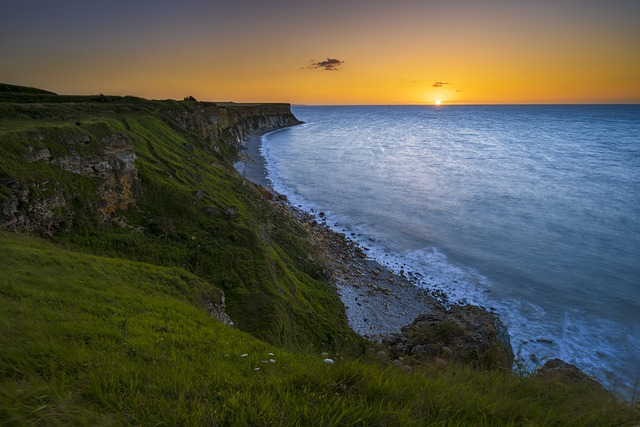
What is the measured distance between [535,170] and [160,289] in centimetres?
7740

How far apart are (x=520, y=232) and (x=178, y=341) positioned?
41214 mm

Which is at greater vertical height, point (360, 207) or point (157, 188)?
point (157, 188)

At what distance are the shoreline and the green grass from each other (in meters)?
16.7

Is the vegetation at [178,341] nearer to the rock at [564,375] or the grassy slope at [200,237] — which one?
the grassy slope at [200,237]

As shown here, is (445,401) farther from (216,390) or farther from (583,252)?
(583,252)

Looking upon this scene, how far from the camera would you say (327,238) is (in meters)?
38.3

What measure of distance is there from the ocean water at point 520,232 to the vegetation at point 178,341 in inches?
108

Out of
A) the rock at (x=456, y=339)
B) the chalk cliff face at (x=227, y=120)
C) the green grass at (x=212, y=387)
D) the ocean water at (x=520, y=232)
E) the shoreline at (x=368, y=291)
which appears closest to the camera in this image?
the green grass at (x=212, y=387)

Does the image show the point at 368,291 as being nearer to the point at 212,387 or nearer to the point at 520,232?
the point at 520,232

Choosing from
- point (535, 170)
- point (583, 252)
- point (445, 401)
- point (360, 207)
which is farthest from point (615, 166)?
point (445, 401)

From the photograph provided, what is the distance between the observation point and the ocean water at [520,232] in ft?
78.0

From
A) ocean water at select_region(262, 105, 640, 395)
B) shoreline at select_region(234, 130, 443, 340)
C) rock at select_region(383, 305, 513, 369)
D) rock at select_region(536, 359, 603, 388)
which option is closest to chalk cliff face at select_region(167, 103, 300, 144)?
ocean water at select_region(262, 105, 640, 395)

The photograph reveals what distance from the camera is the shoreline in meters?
24.6

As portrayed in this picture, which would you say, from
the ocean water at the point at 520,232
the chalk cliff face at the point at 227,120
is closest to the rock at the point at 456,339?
the ocean water at the point at 520,232
